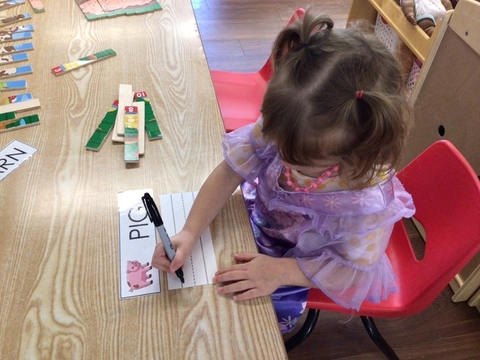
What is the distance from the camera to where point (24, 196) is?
0.72m

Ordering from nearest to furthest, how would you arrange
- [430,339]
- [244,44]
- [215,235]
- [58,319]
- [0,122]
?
→ 1. [58,319]
2. [215,235]
3. [0,122]
4. [430,339]
5. [244,44]

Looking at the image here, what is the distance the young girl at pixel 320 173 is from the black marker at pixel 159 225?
0.05 ft

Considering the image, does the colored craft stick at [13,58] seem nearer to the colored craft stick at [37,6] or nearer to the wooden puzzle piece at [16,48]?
the wooden puzzle piece at [16,48]

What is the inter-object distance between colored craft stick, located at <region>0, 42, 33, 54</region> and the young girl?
0.59m

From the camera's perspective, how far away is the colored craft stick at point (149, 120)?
0.83 metres

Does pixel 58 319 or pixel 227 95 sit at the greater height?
pixel 58 319

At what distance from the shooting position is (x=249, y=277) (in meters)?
0.62

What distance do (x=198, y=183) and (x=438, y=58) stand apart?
3.42 ft

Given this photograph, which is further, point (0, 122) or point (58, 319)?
point (0, 122)

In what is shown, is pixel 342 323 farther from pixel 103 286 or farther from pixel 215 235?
pixel 103 286

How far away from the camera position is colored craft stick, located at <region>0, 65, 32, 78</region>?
3.07 feet

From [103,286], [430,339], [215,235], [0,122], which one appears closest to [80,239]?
[103,286]

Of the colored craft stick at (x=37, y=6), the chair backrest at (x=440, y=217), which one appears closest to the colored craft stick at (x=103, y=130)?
the colored craft stick at (x=37, y=6)

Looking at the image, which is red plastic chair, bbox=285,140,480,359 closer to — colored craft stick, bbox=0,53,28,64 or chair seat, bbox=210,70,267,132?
chair seat, bbox=210,70,267,132
